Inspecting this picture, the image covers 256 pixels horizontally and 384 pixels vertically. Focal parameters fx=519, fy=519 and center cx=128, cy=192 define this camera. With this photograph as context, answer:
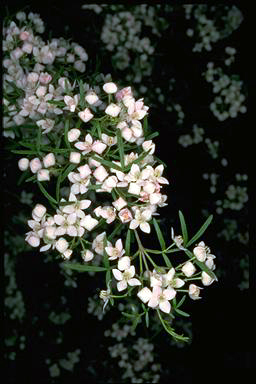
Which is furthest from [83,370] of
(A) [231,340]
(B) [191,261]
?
(B) [191,261]

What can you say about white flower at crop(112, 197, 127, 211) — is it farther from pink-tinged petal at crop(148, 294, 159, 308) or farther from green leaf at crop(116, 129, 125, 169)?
pink-tinged petal at crop(148, 294, 159, 308)

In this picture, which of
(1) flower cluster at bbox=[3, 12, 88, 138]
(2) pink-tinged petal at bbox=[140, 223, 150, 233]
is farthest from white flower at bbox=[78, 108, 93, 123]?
(2) pink-tinged petal at bbox=[140, 223, 150, 233]

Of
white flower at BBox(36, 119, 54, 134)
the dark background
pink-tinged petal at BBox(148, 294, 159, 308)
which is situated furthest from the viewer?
the dark background

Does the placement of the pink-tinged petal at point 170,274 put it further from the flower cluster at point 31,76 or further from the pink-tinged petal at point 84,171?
the flower cluster at point 31,76

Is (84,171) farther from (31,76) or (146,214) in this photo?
(31,76)

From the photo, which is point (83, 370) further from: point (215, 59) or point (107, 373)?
point (215, 59)

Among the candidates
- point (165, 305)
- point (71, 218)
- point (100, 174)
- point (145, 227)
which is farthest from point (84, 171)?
point (165, 305)
